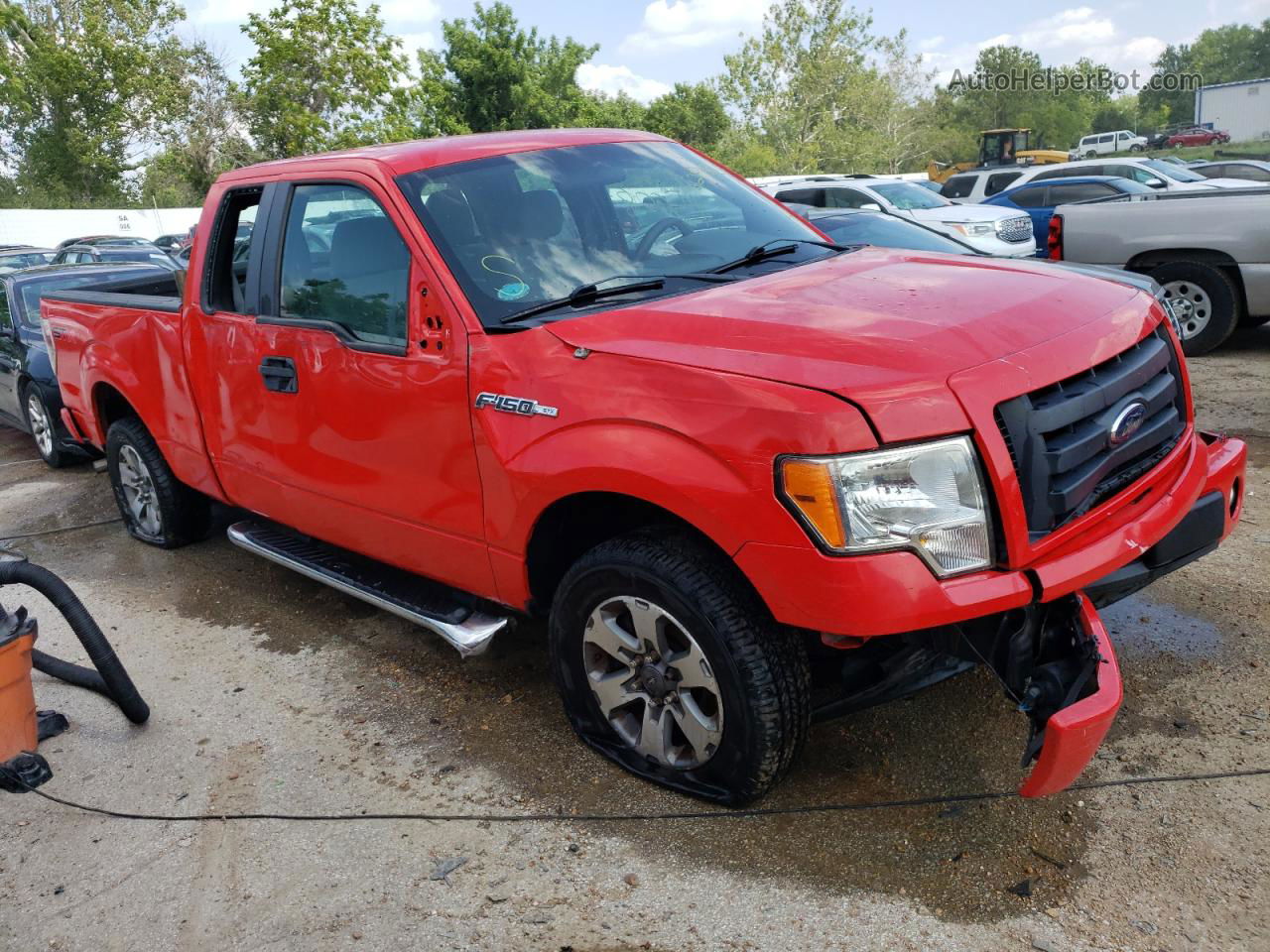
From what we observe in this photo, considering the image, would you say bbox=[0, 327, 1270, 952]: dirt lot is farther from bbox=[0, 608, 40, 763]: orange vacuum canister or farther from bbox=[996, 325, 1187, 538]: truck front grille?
bbox=[996, 325, 1187, 538]: truck front grille

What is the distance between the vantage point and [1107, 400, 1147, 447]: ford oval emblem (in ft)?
9.18

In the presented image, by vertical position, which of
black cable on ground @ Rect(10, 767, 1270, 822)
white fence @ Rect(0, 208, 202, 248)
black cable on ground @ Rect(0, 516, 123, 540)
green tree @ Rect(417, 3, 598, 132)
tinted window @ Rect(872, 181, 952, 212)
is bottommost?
black cable on ground @ Rect(10, 767, 1270, 822)

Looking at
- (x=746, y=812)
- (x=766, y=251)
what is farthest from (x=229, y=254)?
(x=746, y=812)

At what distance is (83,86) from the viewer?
42031 mm

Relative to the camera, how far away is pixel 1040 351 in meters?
2.72

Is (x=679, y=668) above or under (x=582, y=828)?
above

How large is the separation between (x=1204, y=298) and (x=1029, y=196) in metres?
7.54

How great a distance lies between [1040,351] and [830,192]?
14357 millimetres

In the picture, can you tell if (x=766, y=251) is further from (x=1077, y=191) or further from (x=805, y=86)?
(x=805, y=86)

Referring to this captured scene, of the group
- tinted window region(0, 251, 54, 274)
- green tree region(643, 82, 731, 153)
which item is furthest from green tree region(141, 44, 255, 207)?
tinted window region(0, 251, 54, 274)

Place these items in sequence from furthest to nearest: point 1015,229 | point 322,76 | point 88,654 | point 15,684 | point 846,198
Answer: point 322,76
point 846,198
point 1015,229
point 88,654
point 15,684

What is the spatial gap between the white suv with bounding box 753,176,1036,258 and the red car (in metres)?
52.8

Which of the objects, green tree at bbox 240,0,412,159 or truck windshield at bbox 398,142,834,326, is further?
green tree at bbox 240,0,412,159

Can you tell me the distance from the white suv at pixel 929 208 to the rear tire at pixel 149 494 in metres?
5.50
